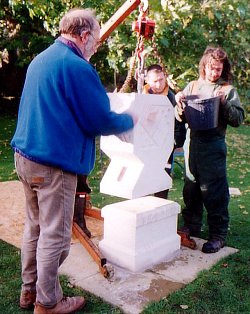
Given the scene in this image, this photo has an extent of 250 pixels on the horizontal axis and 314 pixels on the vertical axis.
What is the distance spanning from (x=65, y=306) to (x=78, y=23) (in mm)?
1738

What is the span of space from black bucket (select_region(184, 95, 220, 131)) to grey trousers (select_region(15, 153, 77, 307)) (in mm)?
1499

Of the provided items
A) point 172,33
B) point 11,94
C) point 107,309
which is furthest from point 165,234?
point 11,94

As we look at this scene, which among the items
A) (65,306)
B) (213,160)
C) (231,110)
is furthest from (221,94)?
(65,306)

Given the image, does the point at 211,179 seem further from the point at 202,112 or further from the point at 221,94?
the point at 221,94

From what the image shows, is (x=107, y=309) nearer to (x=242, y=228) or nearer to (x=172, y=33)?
(x=242, y=228)

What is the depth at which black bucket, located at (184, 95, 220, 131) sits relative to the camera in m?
3.58

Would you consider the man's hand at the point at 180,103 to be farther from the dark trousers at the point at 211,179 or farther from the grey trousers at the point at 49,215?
the grey trousers at the point at 49,215

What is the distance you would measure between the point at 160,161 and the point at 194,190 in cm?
70

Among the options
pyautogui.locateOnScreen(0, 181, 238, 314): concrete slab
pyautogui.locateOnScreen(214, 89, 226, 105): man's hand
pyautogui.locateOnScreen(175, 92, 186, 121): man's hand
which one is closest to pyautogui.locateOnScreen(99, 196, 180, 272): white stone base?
pyautogui.locateOnScreen(0, 181, 238, 314): concrete slab

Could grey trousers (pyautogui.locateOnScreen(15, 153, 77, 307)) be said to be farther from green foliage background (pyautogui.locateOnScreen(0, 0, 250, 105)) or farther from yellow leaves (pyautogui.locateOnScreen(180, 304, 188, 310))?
green foliage background (pyautogui.locateOnScreen(0, 0, 250, 105))

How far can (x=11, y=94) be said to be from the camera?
16.2 m

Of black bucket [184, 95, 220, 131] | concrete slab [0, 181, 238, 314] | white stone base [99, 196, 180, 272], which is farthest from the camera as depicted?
black bucket [184, 95, 220, 131]

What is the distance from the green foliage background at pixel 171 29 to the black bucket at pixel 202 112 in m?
2.63

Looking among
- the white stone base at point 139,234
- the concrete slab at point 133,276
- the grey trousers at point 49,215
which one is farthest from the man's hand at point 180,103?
the grey trousers at point 49,215
